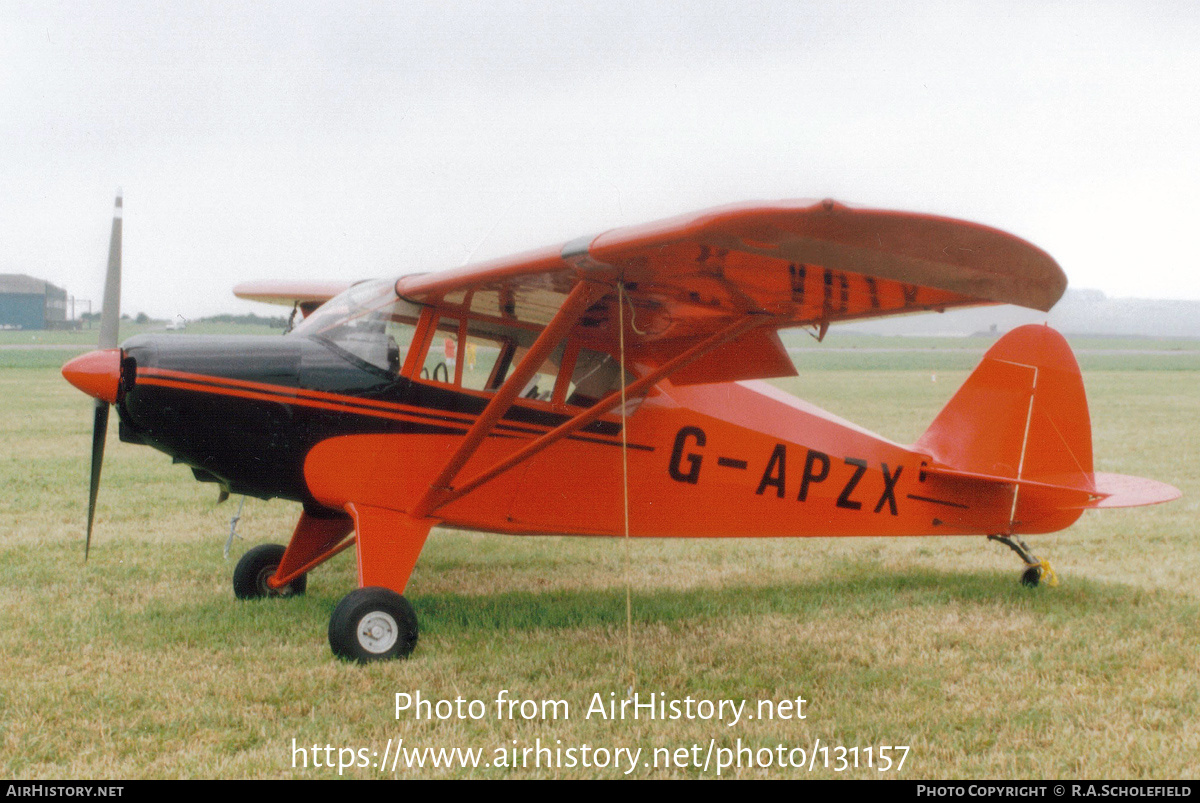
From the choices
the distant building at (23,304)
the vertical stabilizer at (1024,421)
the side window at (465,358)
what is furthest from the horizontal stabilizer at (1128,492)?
the distant building at (23,304)

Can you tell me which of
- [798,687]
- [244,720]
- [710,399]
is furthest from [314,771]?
[710,399]

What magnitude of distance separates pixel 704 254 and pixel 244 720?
2.86m

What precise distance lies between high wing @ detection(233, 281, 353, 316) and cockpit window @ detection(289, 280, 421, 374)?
3.59 m

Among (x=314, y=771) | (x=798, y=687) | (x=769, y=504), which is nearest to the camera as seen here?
(x=314, y=771)

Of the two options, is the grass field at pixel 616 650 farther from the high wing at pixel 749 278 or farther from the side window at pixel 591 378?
the high wing at pixel 749 278

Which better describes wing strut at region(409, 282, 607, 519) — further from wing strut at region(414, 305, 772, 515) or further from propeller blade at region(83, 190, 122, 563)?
propeller blade at region(83, 190, 122, 563)

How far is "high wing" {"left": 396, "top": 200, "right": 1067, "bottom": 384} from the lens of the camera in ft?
10.6

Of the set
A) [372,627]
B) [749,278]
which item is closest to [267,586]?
[372,627]

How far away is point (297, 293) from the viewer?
8844 mm

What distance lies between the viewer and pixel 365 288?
547 cm

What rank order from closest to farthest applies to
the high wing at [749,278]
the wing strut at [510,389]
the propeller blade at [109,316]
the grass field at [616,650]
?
the high wing at [749,278]
the grass field at [616,650]
the wing strut at [510,389]
the propeller blade at [109,316]

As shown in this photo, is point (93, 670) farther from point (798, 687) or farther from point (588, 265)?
point (798, 687)

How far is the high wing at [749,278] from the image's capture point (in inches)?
127

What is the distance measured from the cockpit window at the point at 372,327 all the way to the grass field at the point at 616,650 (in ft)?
5.43
